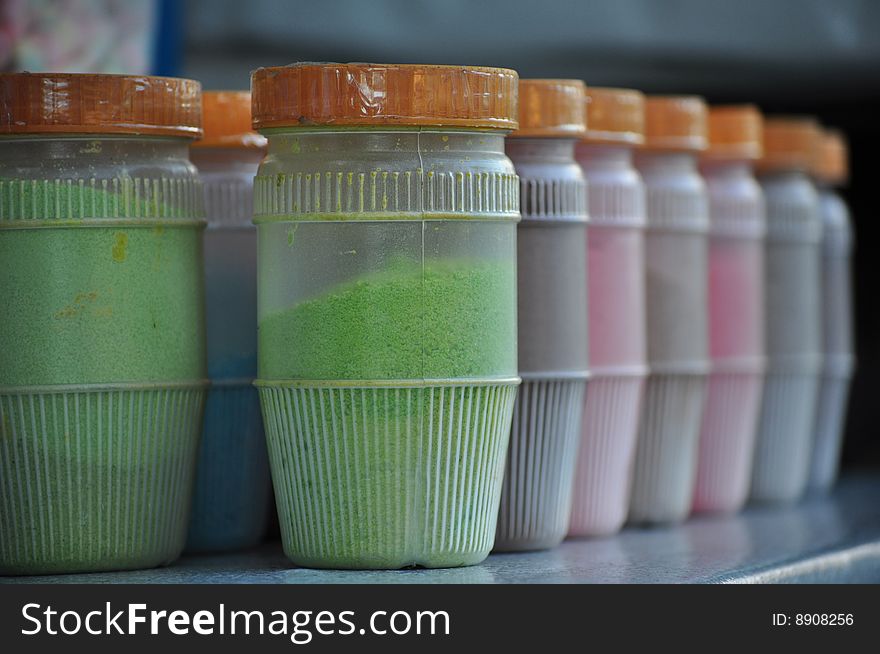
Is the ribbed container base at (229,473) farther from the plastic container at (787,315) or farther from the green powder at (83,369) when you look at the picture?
the plastic container at (787,315)

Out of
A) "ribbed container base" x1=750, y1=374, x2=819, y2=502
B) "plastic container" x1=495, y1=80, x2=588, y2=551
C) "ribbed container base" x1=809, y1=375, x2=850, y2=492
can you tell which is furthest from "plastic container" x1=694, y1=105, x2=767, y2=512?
"plastic container" x1=495, y1=80, x2=588, y2=551

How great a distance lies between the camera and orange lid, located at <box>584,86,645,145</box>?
102 inches

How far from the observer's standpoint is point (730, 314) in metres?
3.02

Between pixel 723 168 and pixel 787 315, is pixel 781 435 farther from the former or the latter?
pixel 723 168

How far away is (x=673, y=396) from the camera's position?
279 cm

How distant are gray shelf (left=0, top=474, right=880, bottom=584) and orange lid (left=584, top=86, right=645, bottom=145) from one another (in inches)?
24.0

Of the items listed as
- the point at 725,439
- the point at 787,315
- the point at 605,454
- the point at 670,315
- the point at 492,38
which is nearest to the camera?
the point at 605,454

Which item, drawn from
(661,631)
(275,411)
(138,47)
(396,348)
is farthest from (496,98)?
(138,47)

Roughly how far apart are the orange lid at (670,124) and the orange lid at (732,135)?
0.20 metres

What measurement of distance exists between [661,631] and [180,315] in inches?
29.0

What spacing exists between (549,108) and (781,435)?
107cm

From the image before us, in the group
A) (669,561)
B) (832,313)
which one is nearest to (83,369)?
(669,561)

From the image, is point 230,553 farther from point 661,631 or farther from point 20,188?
point 661,631

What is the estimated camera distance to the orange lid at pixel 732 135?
302cm
